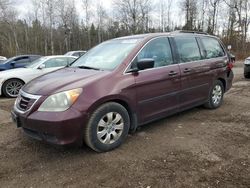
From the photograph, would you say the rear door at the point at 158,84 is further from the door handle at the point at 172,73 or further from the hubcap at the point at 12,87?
the hubcap at the point at 12,87

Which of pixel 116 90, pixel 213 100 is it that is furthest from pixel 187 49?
pixel 116 90

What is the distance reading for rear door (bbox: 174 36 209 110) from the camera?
5.00m

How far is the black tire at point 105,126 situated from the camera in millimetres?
3625

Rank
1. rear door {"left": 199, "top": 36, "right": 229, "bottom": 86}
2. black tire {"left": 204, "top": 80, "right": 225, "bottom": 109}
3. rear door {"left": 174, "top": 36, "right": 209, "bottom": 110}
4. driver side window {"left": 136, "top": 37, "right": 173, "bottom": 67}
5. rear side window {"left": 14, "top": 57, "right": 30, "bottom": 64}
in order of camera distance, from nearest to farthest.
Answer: driver side window {"left": 136, "top": 37, "right": 173, "bottom": 67} < rear door {"left": 174, "top": 36, "right": 209, "bottom": 110} < rear door {"left": 199, "top": 36, "right": 229, "bottom": 86} < black tire {"left": 204, "top": 80, "right": 225, "bottom": 109} < rear side window {"left": 14, "top": 57, "right": 30, "bottom": 64}

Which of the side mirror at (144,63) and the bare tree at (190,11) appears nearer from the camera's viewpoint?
the side mirror at (144,63)

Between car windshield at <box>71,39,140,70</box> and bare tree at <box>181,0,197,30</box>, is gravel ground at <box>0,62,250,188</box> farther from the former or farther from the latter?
bare tree at <box>181,0,197,30</box>

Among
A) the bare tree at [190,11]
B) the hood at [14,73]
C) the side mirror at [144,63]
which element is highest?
the bare tree at [190,11]

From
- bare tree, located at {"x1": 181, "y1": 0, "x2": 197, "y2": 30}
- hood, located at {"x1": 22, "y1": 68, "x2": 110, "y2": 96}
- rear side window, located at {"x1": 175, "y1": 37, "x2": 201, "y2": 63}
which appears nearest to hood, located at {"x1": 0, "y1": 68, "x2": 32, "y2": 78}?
hood, located at {"x1": 22, "y1": 68, "x2": 110, "y2": 96}

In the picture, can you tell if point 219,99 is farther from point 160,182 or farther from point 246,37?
point 246,37

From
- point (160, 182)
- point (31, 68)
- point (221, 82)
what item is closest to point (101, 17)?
point (31, 68)

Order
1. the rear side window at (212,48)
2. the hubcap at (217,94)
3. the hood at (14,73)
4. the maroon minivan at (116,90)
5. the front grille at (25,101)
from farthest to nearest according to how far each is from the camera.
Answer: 1. the hood at (14,73)
2. the hubcap at (217,94)
3. the rear side window at (212,48)
4. the front grille at (25,101)
5. the maroon minivan at (116,90)

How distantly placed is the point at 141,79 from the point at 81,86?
1.04 meters

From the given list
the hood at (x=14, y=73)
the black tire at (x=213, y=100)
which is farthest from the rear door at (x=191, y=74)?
the hood at (x=14, y=73)

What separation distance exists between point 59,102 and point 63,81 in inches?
17.9
